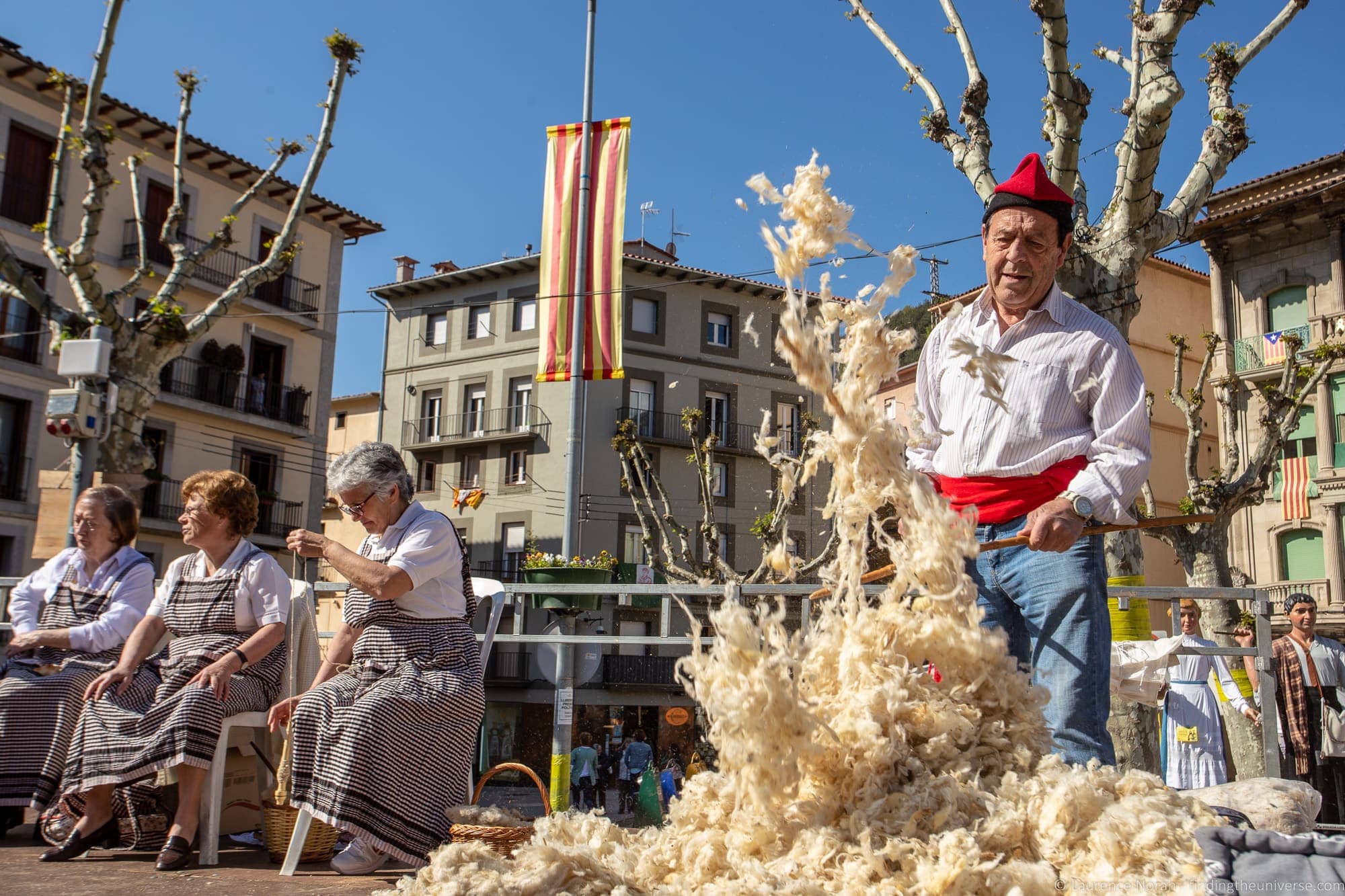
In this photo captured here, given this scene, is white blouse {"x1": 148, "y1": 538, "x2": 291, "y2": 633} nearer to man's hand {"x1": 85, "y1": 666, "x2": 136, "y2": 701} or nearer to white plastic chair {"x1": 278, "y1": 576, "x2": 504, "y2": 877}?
man's hand {"x1": 85, "y1": 666, "x2": 136, "y2": 701}

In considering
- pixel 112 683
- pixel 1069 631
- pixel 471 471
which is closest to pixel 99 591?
pixel 112 683

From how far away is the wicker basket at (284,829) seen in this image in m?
3.86

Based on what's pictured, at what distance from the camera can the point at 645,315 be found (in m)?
40.3

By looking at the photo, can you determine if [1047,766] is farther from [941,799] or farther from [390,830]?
[390,830]

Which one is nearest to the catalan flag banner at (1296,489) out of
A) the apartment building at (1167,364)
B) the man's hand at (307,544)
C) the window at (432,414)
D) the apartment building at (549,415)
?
the apartment building at (1167,364)

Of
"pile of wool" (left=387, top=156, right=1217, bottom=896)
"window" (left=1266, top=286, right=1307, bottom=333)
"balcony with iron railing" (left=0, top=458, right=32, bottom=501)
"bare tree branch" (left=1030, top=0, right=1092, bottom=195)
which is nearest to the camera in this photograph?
"pile of wool" (left=387, top=156, right=1217, bottom=896)

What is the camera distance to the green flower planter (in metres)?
6.64

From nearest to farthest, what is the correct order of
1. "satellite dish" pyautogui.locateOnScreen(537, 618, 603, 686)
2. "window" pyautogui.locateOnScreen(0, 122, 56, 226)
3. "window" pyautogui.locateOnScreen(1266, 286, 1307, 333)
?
"satellite dish" pyautogui.locateOnScreen(537, 618, 603, 686), "window" pyautogui.locateOnScreen(0, 122, 56, 226), "window" pyautogui.locateOnScreen(1266, 286, 1307, 333)

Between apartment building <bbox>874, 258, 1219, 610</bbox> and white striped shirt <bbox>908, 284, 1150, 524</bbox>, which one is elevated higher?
apartment building <bbox>874, 258, 1219, 610</bbox>

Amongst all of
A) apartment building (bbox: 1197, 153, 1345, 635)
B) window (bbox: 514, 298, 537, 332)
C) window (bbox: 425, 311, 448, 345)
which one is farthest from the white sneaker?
window (bbox: 425, 311, 448, 345)

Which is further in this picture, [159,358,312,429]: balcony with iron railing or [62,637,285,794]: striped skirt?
[159,358,312,429]: balcony with iron railing

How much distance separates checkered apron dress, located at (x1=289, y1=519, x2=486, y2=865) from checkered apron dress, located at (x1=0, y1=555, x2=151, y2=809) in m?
1.55

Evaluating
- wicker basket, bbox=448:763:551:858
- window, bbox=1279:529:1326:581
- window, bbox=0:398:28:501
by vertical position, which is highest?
window, bbox=0:398:28:501

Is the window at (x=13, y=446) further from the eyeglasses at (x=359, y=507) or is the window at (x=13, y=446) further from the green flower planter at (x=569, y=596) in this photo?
the eyeglasses at (x=359, y=507)
